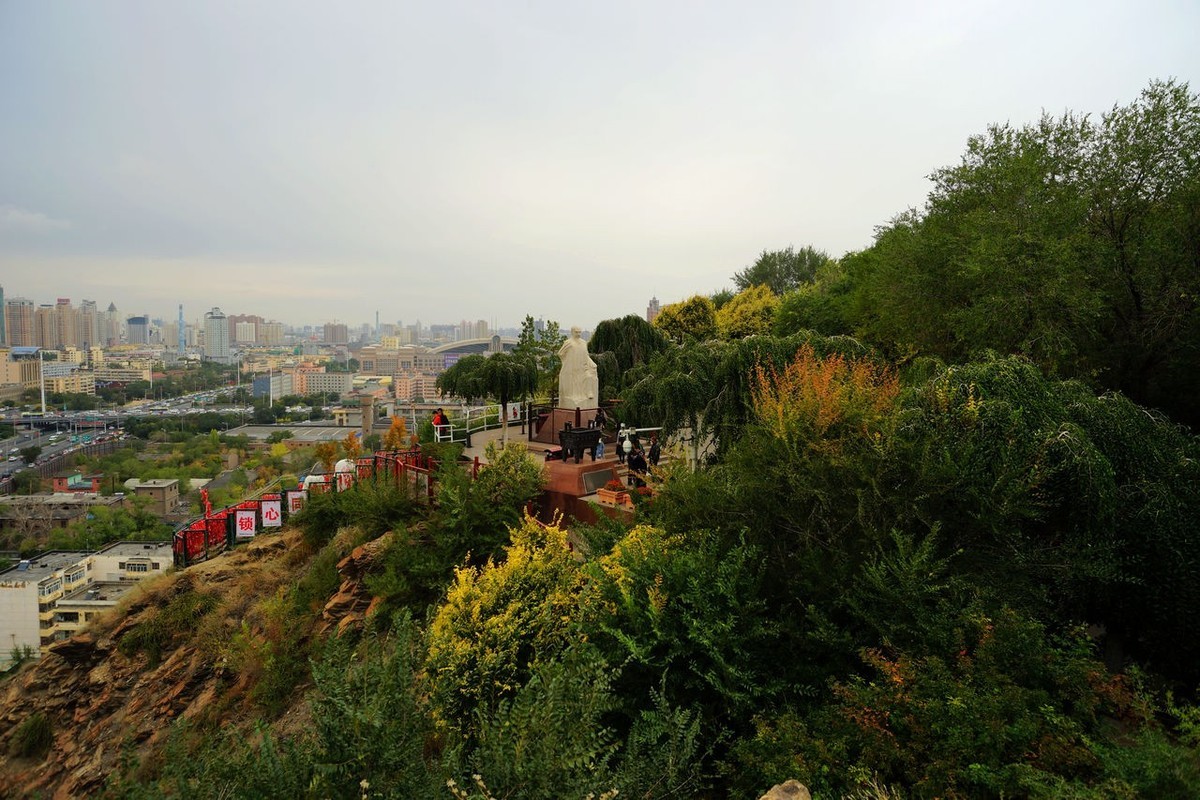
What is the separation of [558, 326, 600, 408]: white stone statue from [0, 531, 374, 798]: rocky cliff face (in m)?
7.39

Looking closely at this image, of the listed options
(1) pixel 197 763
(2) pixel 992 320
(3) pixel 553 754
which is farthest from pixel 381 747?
(2) pixel 992 320

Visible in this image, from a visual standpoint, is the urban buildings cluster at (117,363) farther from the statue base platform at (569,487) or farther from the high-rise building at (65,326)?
the statue base platform at (569,487)

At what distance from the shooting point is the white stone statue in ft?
57.9

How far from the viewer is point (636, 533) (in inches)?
303

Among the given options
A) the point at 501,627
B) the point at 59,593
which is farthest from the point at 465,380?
the point at 59,593

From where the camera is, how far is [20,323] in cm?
12938

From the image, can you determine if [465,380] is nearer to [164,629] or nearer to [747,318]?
[164,629]

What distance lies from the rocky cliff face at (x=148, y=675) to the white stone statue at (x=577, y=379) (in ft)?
24.3

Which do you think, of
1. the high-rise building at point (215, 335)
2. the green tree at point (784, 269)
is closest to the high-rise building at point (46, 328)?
the high-rise building at point (215, 335)

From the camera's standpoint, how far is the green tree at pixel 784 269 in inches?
1988

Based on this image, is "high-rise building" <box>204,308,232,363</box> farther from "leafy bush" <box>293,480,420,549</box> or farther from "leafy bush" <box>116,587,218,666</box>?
"leafy bush" <box>293,480,420,549</box>

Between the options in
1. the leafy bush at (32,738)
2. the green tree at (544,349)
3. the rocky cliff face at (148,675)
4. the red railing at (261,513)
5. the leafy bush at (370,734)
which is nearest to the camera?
the leafy bush at (370,734)

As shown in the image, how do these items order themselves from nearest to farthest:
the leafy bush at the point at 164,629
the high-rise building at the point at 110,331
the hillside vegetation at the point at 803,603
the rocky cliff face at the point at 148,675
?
the hillside vegetation at the point at 803,603 → the rocky cliff face at the point at 148,675 → the leafy bush at the point at 164,629 → the high-rise building at the point at 110,331

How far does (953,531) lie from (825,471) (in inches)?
65.2
